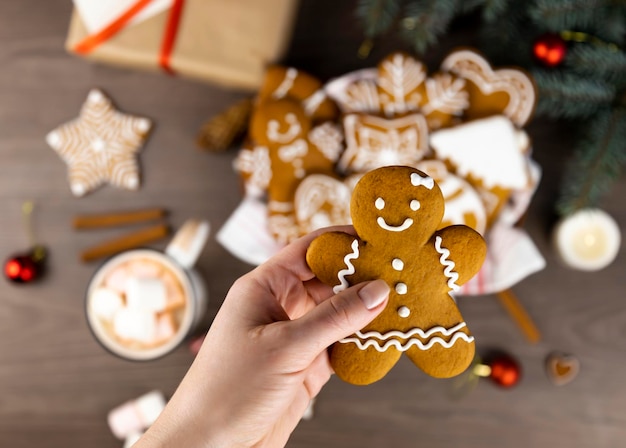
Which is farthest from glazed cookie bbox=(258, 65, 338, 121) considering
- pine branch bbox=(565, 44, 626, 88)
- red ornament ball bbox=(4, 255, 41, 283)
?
red ornament ball bbox=(4, 255, 41, 283)

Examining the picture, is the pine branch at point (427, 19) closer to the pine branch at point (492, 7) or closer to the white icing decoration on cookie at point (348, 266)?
the pine branch at point (492, 7)

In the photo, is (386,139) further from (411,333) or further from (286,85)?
(411,333)

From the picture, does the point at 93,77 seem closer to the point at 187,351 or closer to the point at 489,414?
the point at 187,351

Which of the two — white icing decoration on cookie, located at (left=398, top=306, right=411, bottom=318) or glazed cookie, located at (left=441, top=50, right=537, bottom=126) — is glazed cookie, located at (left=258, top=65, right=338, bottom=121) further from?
white icing decoration on cookie, located at (left=398, top=306, right=411, bottom=318)

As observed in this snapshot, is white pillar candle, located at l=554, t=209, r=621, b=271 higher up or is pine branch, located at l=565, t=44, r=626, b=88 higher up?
pine branch, located at l=565, t=44, r=626, b=88

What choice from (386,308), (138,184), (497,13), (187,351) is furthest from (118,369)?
(497,13)

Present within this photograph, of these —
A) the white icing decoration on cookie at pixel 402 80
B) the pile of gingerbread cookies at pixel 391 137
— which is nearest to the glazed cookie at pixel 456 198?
the pile of gingerbread cookies at pixel 391 137

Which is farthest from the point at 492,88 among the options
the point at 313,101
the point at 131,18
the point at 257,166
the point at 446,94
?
the point at 131,18
